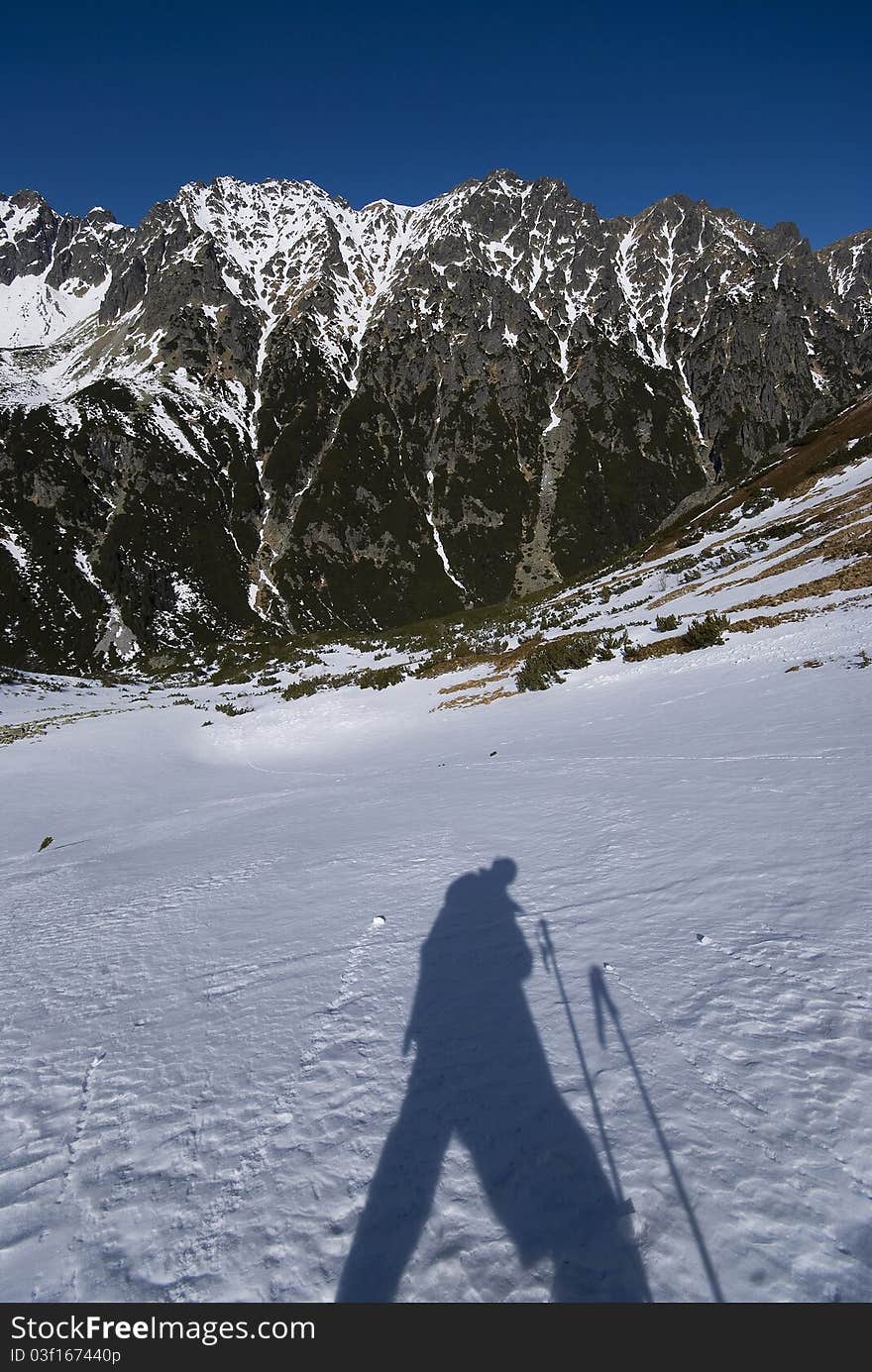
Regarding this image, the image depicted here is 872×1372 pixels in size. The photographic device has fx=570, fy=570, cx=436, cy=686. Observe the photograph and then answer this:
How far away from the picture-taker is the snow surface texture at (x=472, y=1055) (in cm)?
200

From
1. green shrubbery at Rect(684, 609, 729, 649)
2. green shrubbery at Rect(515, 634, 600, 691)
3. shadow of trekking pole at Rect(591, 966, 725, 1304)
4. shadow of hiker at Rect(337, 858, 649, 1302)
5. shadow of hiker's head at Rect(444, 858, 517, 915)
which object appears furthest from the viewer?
green shrubbery at Rect(515, 634, 600, 691)

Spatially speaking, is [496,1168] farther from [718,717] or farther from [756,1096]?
[718,717]

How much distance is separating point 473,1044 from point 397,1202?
2.75ft

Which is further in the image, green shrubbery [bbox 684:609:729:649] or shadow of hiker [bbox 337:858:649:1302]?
green shrubbery [bbox 684:609:729:649]

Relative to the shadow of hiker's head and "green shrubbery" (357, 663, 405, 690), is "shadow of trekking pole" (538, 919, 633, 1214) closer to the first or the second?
the shadow of hiker's head

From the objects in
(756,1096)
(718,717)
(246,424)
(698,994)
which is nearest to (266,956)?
(698,994)

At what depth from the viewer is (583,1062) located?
2.71 metres

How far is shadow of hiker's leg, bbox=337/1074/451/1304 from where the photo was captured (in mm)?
1989

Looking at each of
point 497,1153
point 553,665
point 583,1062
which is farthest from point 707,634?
point 497,1153

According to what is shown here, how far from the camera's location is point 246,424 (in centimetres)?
19800

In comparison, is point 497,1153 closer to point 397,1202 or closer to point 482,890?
point 397,1202

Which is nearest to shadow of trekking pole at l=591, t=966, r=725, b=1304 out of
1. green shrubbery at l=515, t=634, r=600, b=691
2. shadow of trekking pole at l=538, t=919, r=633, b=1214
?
shadow of trekking pole at l=538, t=919, r=633, b=1214

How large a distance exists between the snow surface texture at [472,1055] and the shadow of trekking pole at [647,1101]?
0.6 inches

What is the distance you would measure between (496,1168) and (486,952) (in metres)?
1.58
